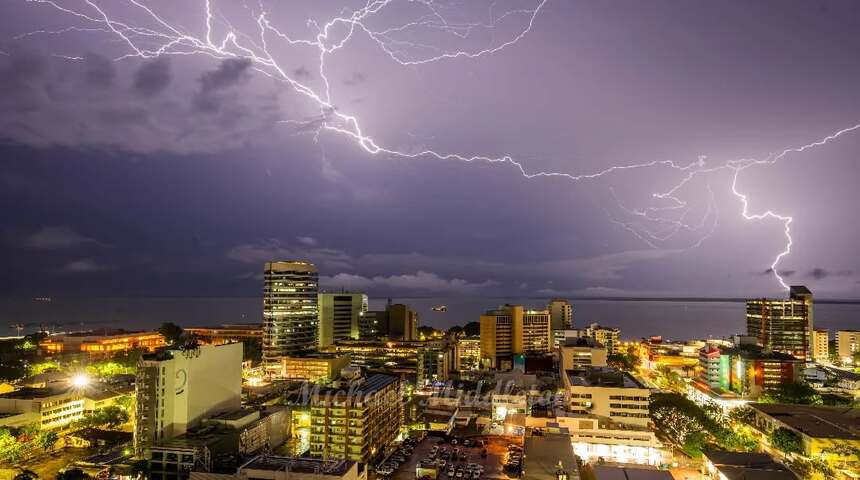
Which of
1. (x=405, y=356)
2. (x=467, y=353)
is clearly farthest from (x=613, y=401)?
(x=467, y=353)

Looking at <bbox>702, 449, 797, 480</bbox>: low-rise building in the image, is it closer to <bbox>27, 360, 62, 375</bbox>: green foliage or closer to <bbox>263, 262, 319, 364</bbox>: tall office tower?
<bbox>263, 262, 319, 364</bbox>: tall office tower

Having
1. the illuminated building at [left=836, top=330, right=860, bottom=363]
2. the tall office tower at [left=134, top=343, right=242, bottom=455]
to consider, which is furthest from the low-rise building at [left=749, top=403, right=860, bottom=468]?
the illuminated building at [left=836, top=330, right=860, bottom=363]

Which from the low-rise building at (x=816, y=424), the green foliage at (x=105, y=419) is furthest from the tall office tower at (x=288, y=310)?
the low-rise building at (x=816, y=424)

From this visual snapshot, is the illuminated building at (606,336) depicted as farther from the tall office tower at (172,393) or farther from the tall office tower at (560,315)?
the tall office tower at (172,393)

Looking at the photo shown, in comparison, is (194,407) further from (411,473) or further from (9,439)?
(411,473)

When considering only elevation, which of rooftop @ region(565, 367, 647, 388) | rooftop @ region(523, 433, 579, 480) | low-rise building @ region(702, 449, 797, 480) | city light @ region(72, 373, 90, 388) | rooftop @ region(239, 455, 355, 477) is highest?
rooftop @ region(565, 367, 647, 388)

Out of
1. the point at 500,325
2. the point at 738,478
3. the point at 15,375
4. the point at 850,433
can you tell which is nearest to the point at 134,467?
the point at 738,478

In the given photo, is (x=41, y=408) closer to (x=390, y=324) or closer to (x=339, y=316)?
(x=339, y=316)
